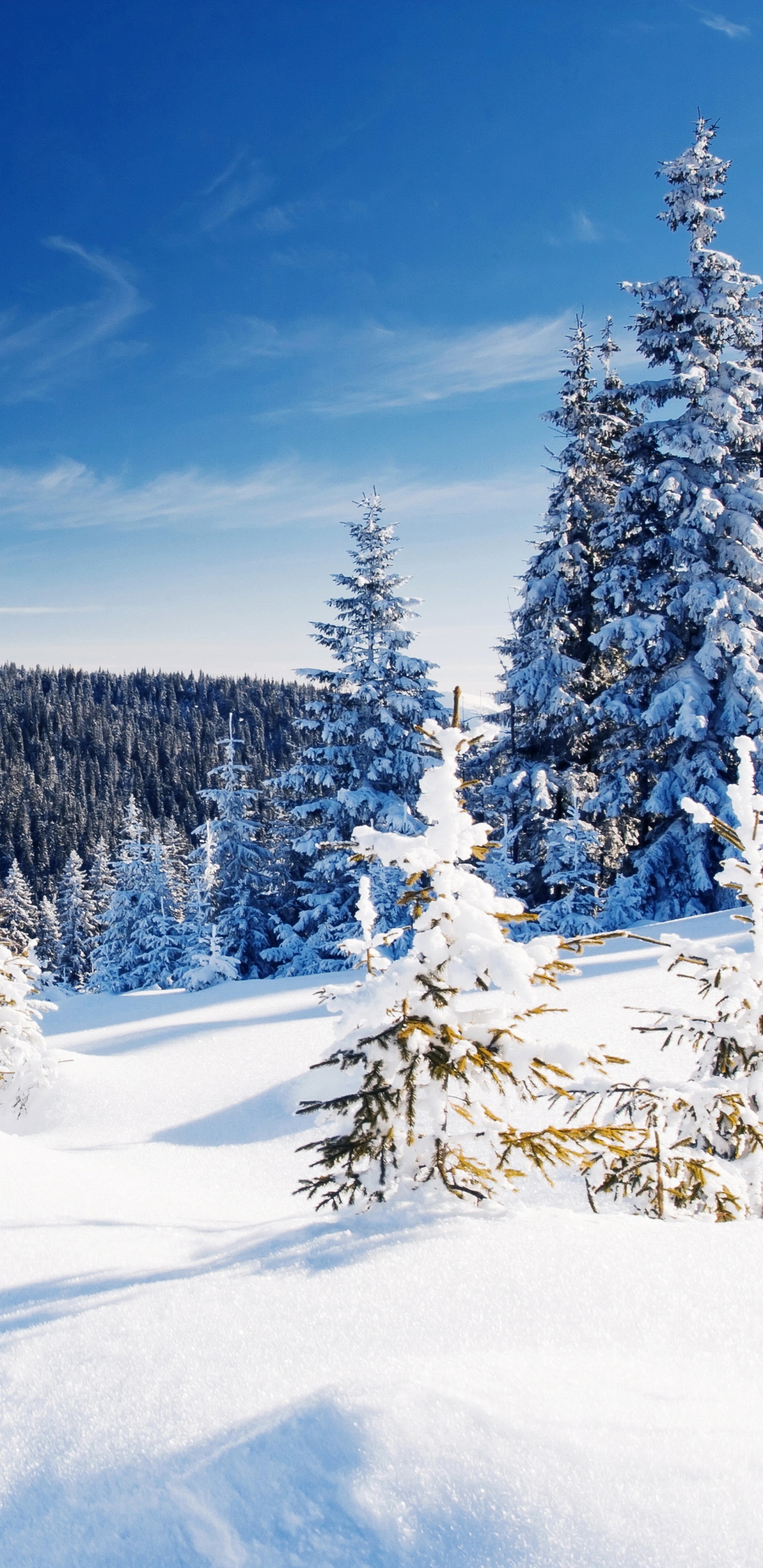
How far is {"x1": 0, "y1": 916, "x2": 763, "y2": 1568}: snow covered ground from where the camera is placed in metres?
1.37

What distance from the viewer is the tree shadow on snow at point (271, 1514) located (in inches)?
52.6

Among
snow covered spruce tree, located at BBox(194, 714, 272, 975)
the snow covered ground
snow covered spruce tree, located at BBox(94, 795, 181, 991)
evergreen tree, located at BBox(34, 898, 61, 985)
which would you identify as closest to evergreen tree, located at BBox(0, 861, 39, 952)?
evergreen tree, located at BBox(34, 898, 61, 985)

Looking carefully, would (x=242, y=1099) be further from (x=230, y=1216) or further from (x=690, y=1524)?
(x=690, y=1524)

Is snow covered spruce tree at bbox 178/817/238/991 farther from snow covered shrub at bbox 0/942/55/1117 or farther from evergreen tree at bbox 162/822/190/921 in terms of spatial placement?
snow covered shrub at bbox 0/942/55/1117

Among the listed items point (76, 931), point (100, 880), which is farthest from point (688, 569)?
point (76, 931)

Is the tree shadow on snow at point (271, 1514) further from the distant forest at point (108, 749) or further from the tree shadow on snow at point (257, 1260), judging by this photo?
the distant forest at point (108, 749)

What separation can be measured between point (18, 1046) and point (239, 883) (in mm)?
14884

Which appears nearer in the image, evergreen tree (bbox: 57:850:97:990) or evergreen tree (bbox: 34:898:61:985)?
evergreen tree (bbox: 57:850:97:990)

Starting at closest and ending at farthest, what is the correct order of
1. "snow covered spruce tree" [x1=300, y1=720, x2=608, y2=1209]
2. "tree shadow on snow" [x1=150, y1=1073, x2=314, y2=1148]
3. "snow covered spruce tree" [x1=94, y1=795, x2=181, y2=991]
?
1. "snow covered spruce tree" [x1=300, y1=720, x2=608, y2=1209]
2. "tree shadow on snow" [x1=150, y1=1073, x2=314, y2=1148]
3. "snow covered spruce tree" [x1=94, y1=795, x2=181, y2=991]

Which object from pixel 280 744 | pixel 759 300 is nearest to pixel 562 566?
pixel 759 300

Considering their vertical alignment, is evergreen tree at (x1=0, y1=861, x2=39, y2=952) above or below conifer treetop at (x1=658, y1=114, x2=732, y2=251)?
below

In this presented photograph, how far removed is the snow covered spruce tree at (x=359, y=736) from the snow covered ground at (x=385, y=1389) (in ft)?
40.9

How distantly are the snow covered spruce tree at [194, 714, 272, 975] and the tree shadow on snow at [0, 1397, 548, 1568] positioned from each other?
60.0 ft

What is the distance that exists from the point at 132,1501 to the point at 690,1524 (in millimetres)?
1063
